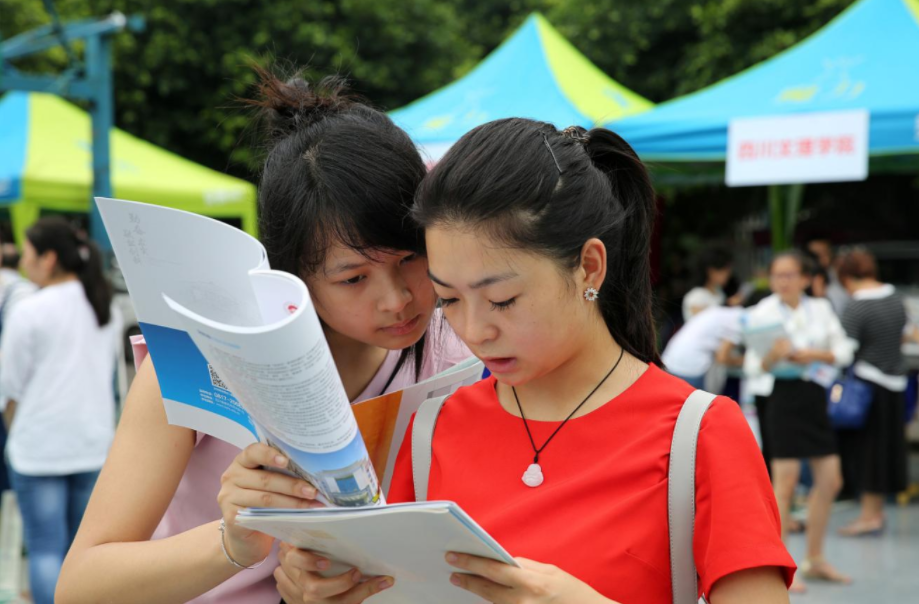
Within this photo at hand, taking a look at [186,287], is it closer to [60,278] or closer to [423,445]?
[423,445]

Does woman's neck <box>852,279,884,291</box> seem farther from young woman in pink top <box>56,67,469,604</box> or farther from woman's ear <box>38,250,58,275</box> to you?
young woman in pink top <box>56,67,469,604</box>

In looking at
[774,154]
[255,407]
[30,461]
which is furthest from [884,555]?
[255,407]

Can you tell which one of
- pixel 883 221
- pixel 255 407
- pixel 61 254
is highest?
pixel 255 407

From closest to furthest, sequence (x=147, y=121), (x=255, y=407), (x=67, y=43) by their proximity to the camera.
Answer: (x=255, y=407)
(x=67, y=43)
(x=147, y=121)

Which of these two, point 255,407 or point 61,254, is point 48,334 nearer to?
point 61,254

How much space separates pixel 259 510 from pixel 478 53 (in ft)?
54.1

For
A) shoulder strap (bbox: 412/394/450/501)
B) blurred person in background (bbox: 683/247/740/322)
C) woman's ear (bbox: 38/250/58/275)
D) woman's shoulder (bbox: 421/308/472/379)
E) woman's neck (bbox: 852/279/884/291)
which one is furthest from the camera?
blurred person in background (bbox: 683/247/740/322)

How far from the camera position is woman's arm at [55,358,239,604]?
4.91ft

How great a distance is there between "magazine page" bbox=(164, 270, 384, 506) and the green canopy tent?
25.5ft

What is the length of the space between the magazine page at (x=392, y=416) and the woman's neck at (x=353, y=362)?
139mm

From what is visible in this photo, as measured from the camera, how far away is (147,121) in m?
15.3

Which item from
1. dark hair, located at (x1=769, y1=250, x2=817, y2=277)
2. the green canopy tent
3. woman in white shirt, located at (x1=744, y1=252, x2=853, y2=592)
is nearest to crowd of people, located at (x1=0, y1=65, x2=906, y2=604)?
woman in white shirt, located at (x1=744, y1=252, x2=853, y2=592)

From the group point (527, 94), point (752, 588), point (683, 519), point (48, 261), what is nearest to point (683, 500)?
point (683, 519)

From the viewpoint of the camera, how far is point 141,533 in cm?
155
